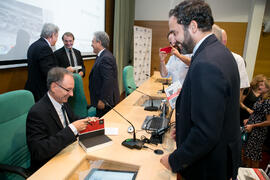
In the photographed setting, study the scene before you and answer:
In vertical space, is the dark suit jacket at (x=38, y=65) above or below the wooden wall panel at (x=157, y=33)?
below

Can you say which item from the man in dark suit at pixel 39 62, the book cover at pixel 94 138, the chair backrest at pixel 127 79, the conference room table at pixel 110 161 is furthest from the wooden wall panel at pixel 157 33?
the book cover at pixel 94 138

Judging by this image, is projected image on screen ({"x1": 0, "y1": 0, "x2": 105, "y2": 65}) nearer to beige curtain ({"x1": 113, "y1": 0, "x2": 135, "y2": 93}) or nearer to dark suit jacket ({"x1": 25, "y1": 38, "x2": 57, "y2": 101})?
dark suit jacket ({"x1": 25, "y1": 38, "x2": 57, "y2": 101})

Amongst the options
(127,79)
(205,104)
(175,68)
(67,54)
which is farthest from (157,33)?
(205,104)

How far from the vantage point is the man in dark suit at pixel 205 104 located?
0.72 meters

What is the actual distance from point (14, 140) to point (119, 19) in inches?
154

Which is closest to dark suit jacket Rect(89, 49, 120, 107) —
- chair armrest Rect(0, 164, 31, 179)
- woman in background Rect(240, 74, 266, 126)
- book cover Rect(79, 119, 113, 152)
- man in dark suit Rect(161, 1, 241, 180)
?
book cover Rect(79, 119, 113, 152)

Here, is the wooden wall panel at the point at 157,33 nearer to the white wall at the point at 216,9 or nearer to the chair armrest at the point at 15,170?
the white wall at the point at 216,9

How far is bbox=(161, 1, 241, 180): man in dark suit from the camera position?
72 cm

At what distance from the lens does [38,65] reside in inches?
85.2

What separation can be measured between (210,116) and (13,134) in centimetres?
125

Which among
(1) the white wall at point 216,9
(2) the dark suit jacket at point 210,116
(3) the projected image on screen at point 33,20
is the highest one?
(1) the white wall at point 216,9

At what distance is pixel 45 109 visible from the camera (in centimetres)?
123

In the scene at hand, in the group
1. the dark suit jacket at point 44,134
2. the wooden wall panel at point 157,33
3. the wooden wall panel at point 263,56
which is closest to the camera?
the dark suit jacket at point 44,134

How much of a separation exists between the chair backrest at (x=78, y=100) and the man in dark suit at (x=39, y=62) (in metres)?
0.35
